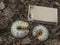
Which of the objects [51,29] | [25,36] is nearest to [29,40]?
[25,36]

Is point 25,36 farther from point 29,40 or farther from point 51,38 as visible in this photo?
point 51,38

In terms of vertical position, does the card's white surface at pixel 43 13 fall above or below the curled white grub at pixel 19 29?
above

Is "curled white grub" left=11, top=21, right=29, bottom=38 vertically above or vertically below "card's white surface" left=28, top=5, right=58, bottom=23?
below
